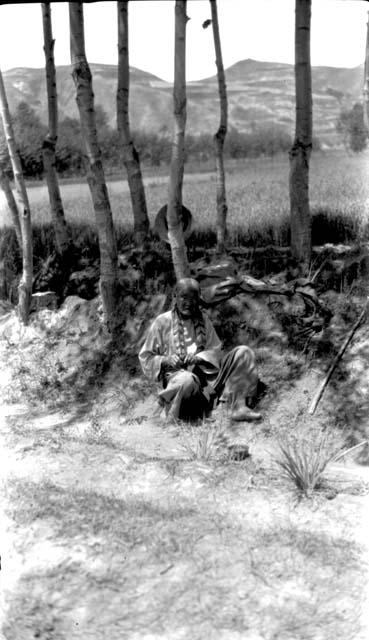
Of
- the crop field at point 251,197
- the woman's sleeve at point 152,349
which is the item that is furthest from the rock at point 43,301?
the woman's sleeve at point 152,349

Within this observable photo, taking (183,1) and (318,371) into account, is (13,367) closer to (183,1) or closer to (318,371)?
(318,371)

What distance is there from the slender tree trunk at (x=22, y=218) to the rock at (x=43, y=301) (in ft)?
0.27

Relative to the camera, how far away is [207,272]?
359 inches

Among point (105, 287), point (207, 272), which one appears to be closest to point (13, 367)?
point (105, 287)

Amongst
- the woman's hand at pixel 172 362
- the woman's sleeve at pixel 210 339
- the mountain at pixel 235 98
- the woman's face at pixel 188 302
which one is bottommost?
the woman's hand at pixel 172 362

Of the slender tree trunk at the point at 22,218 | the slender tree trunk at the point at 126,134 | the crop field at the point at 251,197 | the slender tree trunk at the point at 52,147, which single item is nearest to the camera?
the slender tree trunk at the point at 22,218

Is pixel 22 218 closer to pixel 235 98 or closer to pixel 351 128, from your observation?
pixel 351 128

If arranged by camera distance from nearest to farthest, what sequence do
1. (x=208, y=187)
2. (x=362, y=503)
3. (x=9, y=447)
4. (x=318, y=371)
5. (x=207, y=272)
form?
(x=362, y=503)
(x=9, y=447)
(x=318, y=371)
(x=207, y=272)
(x=208, y=187)

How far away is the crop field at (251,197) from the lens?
1004 centimetres

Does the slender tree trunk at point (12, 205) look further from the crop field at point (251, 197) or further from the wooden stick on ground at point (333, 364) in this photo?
the wooden stick on ground at point (333, 364)

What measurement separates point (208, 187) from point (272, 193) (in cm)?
129

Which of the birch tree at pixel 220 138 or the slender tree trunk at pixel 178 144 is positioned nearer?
the slender tree trunk at pixel 178 144

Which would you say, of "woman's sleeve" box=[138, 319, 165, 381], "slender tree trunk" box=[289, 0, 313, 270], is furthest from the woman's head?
"slender tree trunk" box=[289, 0, 313, 270]

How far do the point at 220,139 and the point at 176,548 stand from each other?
21.8ft
